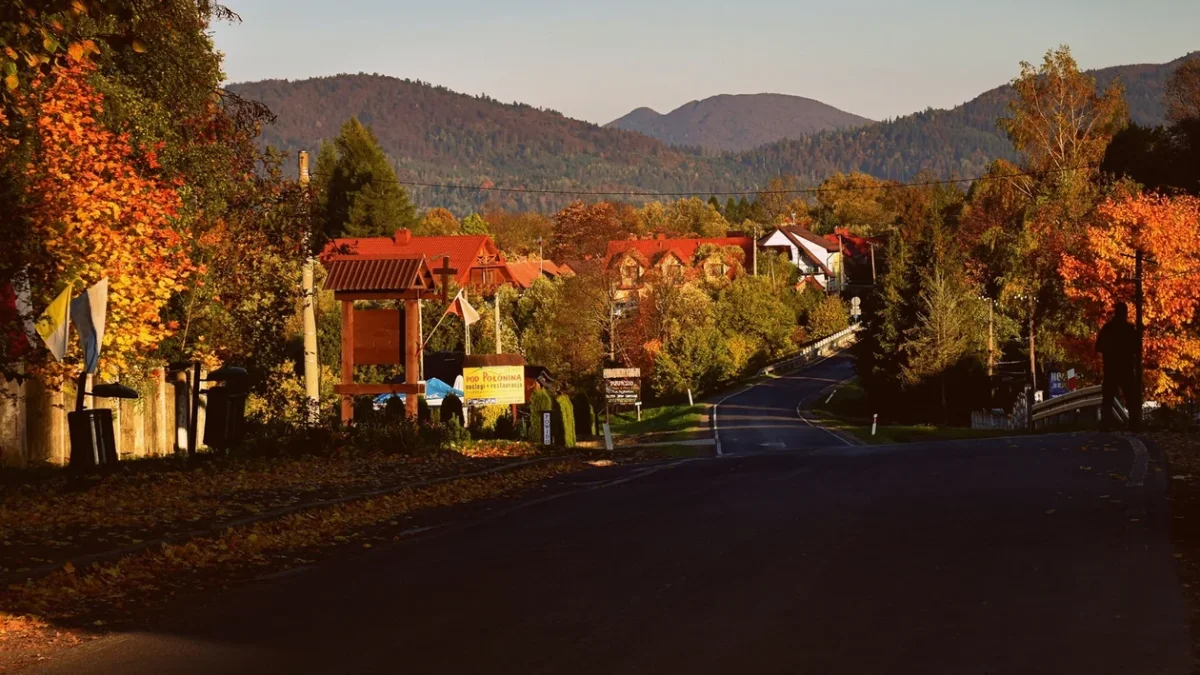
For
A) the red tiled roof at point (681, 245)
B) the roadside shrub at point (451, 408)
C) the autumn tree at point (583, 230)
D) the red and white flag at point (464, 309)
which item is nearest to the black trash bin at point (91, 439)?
the roadside shrub at point (451, 408)

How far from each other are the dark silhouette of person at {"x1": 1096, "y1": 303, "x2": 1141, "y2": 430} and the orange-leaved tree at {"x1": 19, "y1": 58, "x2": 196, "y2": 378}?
18159mm

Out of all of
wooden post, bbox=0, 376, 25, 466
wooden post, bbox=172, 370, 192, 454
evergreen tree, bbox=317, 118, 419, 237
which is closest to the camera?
wooden post, bbox=0, 376, 25, 466

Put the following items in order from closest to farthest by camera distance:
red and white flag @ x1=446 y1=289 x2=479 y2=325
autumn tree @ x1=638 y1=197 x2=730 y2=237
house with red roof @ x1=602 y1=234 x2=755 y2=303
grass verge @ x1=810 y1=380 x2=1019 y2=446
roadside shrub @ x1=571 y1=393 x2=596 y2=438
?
red and white flag @ x1=446 y1=289 x2=479 y2=325
roadside shrub @ x1=571 y1=393 x2=596 y2=438
grass verge @ x1=810 y1=380 x2=1019 y2=446
house with red roof @ x1=602 y1=234 x2=755 y2=303
autumn tree @ x1=638 y1=197 x2=730 y2=237

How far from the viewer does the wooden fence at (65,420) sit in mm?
23578

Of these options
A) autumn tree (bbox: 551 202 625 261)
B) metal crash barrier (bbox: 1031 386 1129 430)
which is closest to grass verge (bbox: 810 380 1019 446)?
metal crash barrier (bbox: 1031 386 1129 430)

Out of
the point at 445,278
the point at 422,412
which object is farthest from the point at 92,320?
the point at 445,278

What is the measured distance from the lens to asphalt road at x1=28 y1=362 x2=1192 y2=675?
743 centimetres

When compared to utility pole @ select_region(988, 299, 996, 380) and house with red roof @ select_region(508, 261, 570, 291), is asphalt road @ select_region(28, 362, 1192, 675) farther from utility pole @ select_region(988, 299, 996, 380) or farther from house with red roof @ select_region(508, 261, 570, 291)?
house with red roof @ select_region(508, 261, 570, 291)

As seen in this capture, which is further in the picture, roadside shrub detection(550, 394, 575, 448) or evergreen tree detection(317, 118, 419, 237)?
evergreen tree detection(317, 118, 419, 237)

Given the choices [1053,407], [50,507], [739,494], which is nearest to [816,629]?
[739,494]

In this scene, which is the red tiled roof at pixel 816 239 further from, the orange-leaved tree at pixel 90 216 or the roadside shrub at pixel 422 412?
the orange-leaved tree at pixel 90 216

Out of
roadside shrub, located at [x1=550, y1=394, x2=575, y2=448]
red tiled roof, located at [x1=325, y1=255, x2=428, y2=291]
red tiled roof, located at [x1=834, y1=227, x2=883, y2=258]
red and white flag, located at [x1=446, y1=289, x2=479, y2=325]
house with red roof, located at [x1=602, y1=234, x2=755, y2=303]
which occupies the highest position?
red tiled roof, located at [x1=834, y1=227, x2=883, y2=258]

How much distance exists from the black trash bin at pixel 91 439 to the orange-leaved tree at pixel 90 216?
604 centimetres

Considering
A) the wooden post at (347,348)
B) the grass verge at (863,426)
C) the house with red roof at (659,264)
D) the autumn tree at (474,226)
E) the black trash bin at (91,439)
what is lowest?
the grass verge at (863,426)
